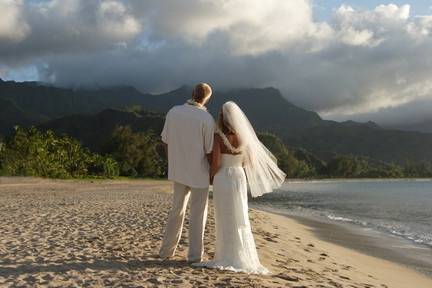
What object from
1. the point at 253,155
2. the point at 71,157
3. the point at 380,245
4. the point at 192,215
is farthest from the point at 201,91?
the point at 71,157

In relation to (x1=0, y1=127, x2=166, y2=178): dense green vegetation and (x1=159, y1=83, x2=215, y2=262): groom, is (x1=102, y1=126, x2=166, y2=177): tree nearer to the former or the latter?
(x1=0, y1=127, x2=166, y2=178): dense green vegetation

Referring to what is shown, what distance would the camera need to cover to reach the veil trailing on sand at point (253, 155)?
7395 mm

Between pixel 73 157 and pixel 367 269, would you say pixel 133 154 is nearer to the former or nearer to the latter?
pixel 73 157

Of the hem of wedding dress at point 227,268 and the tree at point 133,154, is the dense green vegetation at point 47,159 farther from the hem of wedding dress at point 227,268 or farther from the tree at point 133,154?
the hem of wedding dress at point 227,268

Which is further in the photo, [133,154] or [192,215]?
[133,154]

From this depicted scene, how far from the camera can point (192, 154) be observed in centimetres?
731

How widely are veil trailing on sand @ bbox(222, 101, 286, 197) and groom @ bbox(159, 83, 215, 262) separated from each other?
330mm

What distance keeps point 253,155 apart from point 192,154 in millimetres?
1027

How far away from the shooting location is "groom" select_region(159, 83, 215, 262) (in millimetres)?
7273

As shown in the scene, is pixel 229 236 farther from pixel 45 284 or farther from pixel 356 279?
pixel 356 279

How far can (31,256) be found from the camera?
8.21 metres

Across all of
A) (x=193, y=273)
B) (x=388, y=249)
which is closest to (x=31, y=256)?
(x=193, y=273)

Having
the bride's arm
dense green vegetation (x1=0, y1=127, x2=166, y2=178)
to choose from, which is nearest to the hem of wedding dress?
the bride's arm

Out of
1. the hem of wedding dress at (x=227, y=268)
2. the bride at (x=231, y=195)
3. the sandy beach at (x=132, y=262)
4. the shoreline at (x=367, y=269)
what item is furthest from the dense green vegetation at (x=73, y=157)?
the bride at (x=231, y=195)
